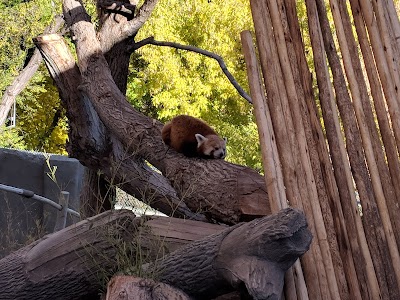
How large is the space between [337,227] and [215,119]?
16.4 m

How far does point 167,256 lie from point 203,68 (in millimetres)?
16314

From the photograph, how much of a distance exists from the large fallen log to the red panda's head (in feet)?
3.46

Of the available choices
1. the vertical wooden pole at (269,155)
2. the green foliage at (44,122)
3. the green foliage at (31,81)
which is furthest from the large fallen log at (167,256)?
the green foliage at (44,122)

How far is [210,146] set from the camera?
5.56 m


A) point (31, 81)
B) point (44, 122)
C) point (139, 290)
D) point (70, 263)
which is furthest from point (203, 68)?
point (139, 290)

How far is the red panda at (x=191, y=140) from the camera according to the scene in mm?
5445

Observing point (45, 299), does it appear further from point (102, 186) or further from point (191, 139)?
point (102, 186)

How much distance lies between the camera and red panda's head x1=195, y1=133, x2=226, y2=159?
17.8 ft

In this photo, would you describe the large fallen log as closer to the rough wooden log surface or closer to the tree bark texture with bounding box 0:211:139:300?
the tree bark texture with bounding box 0:211:139:300

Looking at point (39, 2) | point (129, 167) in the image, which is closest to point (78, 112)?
point (129, 167)

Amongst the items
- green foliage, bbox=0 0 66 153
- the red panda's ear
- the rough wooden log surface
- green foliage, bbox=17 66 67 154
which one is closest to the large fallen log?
the rough wooden log surface

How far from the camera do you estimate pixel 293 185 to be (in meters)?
3.86

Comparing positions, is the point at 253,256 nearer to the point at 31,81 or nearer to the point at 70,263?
the point at 70,263

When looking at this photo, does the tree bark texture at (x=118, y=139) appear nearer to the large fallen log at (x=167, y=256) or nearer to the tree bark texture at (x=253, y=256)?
the large fallen log at (x=167, y=256)
